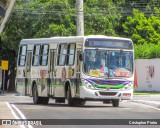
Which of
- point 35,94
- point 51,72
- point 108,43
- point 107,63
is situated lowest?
point 35,94

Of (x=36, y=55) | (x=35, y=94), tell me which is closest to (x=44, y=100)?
(x=35, y=94)

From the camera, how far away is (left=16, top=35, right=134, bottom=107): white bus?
2798 cm

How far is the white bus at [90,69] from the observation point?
27984 millimetres

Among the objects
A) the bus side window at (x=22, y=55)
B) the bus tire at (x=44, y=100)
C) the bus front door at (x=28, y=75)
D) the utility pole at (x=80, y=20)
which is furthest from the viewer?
the utility pole at (x=80, y=20)

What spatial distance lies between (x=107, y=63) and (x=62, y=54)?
262 cm

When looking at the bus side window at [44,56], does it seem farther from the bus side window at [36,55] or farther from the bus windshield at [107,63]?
the bus windshield at [107,63]

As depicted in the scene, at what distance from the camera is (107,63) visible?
2819 cm

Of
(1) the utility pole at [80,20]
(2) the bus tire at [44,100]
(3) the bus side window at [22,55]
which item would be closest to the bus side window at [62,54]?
(2) the bus tire at [44,100]

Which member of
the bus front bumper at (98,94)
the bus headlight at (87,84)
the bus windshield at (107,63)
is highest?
the bus windshield at (107,63)

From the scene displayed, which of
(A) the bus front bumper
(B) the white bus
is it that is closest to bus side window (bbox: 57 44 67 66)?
(B) the white bus

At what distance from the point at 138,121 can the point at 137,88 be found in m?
35.5

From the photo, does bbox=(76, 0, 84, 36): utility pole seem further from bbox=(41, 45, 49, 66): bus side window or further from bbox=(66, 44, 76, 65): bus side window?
bbox=(66, 44, 76, 65): bus side window

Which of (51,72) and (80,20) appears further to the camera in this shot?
(80,20)

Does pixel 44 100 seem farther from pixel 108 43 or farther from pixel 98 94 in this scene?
pixel 108 43
